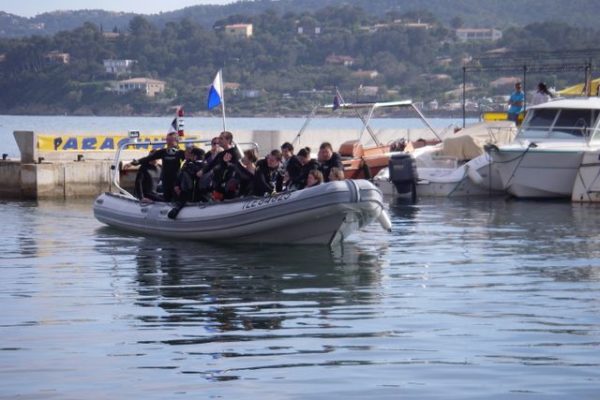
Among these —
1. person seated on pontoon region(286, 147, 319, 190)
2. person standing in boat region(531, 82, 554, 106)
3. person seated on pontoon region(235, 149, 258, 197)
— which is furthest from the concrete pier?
person seated on pontoon region(286, 147, 319, 190)

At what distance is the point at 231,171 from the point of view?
19.4m

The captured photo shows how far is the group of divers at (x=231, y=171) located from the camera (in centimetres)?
1891

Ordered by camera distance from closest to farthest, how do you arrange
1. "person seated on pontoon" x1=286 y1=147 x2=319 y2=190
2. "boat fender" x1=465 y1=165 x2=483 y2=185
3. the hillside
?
"person seated on pontoon" x1=286 y1=147 x2=319 y2=190 → "boat fender" x1=465 y1=165 x2=483 y2=185 → the hillside

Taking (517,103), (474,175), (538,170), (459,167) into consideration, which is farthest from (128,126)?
(538,170)

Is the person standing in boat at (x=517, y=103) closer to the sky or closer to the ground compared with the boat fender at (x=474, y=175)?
closer to the sky

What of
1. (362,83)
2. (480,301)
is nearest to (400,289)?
(480,301)

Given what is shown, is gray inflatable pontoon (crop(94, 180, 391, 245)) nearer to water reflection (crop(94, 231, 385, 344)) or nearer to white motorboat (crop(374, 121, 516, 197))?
water reflection (crop(94, 231, 385, 344))

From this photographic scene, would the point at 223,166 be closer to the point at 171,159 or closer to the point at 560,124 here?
the point at 171,159

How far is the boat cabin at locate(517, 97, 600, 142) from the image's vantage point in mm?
29594

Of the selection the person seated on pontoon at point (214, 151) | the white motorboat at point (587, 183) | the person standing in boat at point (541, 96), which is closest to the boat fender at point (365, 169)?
the person standing in boat at point (541, 96)

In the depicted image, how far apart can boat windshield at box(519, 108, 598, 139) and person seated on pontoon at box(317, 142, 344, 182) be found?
39.1 ft

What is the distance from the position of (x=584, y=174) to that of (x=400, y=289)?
14.7 m

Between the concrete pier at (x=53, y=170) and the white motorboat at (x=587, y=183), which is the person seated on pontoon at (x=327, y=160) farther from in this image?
the concrete pier at (x=53, y=170)

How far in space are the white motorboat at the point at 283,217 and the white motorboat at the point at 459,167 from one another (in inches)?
419
